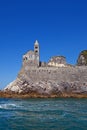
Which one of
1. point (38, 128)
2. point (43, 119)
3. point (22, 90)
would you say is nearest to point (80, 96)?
point (22, 90)

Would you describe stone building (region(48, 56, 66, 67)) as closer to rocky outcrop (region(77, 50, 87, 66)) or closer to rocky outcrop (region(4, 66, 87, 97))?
rocky outcrop (region(4, 66, 87, 97))

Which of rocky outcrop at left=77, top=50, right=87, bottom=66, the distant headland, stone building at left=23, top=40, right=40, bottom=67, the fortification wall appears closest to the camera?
the distant headland

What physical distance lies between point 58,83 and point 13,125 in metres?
41.8

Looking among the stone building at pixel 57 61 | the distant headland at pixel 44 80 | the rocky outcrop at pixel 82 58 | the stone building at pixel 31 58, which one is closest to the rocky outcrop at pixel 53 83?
the distant headland at pixel 44 80

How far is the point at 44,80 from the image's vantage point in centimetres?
6325

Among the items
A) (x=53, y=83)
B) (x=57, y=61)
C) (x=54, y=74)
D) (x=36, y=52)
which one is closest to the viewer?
(x=53, y=83)

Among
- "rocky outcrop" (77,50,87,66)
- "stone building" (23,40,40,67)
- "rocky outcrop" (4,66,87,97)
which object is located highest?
"rocky outcrop" (77,50,87,66)

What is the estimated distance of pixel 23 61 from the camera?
217 feet

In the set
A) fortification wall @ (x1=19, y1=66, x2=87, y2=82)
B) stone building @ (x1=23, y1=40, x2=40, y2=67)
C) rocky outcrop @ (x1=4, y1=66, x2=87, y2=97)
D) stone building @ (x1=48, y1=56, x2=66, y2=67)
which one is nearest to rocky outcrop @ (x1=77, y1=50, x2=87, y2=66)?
stone building @ (x1=48, y1=56, x2=66, y2=67)

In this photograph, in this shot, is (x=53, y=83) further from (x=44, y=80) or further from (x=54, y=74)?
(x=54, y=74)

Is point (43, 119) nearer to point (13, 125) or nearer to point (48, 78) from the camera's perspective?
point (13, 125)

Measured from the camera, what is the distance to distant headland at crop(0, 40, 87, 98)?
200 feet

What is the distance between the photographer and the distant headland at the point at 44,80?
6088cm

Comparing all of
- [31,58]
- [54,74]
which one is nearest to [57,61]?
[54,74]
